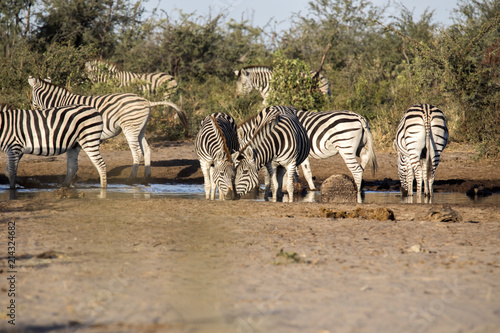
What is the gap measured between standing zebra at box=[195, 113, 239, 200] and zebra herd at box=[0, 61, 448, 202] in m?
0.02

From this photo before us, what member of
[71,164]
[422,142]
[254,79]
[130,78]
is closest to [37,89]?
[71,164]

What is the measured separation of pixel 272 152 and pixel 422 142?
3122mm

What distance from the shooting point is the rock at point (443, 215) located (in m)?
7.04

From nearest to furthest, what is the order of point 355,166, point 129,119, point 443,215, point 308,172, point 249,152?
point 443,215, point 249,152, point 355,166, point 308,172, point 129,119

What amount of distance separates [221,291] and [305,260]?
1118 millimetres

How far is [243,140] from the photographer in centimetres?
1066

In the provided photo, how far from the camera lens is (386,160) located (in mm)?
14094

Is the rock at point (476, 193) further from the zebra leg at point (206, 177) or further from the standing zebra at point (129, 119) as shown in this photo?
the standing zebra at point (129, 119)

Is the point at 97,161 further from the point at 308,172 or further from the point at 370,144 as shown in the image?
the point at 370,144

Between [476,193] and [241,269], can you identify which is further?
[476,193]

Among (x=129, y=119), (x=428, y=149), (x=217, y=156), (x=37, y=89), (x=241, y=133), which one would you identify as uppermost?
(x=37, y=89)

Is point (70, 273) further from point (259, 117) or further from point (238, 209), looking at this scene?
point (259, 117)

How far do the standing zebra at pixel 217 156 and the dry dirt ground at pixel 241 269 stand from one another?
100 centimetres

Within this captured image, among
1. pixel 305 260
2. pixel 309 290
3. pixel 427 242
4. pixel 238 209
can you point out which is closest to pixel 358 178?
pixel 238 209
